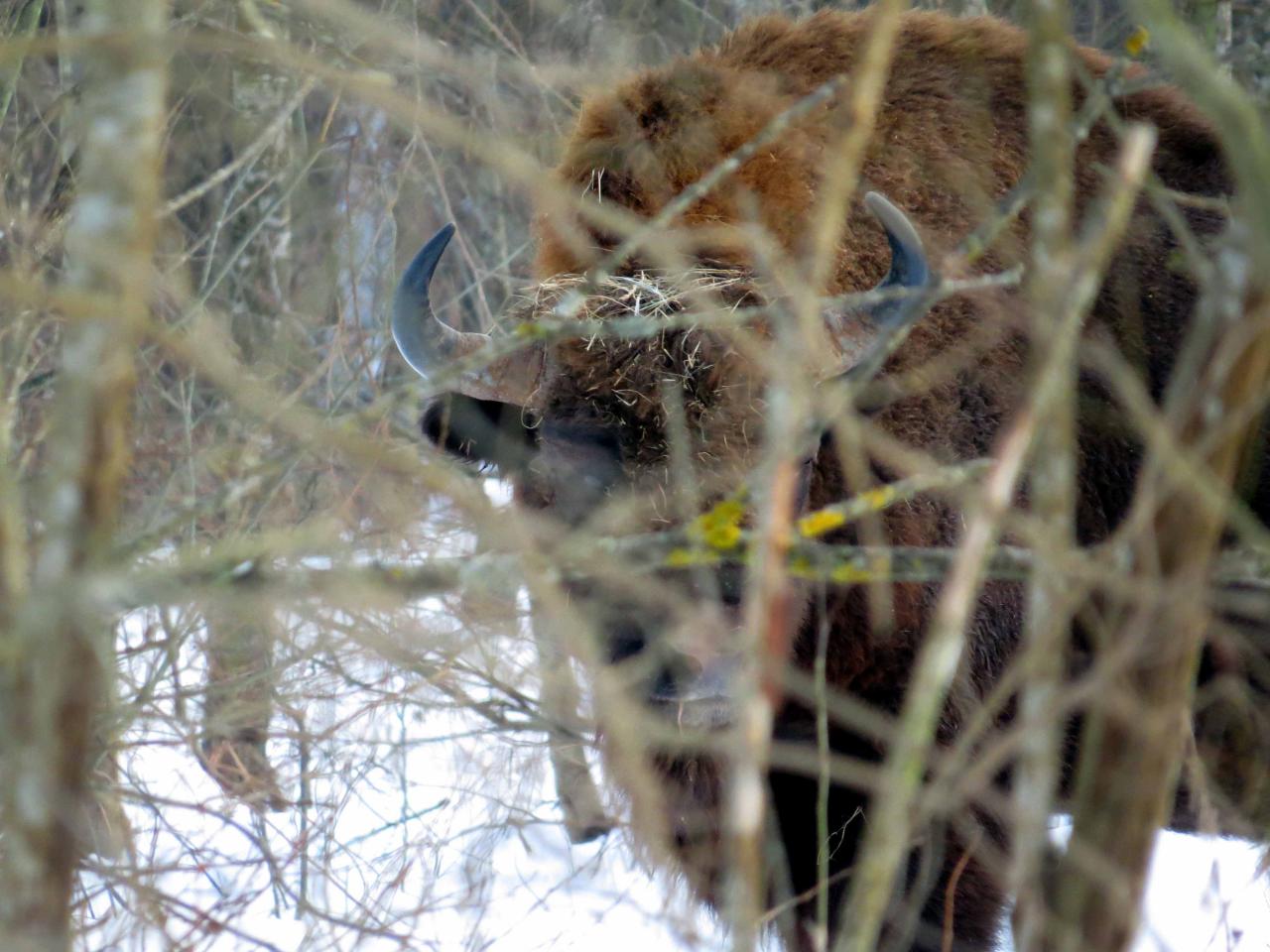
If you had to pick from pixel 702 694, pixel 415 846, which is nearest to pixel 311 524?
pixel 415 846

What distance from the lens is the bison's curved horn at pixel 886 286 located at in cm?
325

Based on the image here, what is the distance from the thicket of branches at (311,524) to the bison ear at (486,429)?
12cm

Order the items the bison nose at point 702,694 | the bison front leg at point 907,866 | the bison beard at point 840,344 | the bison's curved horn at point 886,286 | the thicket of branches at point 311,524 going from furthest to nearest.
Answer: the bison front leg at point 907,866
the bison beard at point 840,344
the bison's curved horn at point 886,286
the bison nose at point 702,694
the thicket of branches at point 311,524

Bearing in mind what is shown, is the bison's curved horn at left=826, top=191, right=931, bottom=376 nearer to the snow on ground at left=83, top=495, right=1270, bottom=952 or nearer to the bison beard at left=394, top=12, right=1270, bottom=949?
the bison beard at left=394, top=12, right=1270, bottom=949

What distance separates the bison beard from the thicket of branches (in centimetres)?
31

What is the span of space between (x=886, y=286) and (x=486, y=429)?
124 centimetres

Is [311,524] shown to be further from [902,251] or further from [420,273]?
[902,251]

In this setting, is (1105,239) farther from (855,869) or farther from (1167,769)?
(855,869)

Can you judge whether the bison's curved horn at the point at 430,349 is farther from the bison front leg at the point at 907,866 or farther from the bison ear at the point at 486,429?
the bison front leg at the point at 907,866

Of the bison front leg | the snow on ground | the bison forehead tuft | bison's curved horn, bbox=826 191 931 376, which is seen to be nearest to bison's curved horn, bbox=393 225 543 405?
the bison forehead tuft

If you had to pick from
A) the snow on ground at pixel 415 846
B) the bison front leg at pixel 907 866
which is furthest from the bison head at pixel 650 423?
the snow on ground at pixel 415 846

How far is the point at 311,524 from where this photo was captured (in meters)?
4.20

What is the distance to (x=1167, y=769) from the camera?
1.79 meters

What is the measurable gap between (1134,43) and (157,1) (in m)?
1.43
